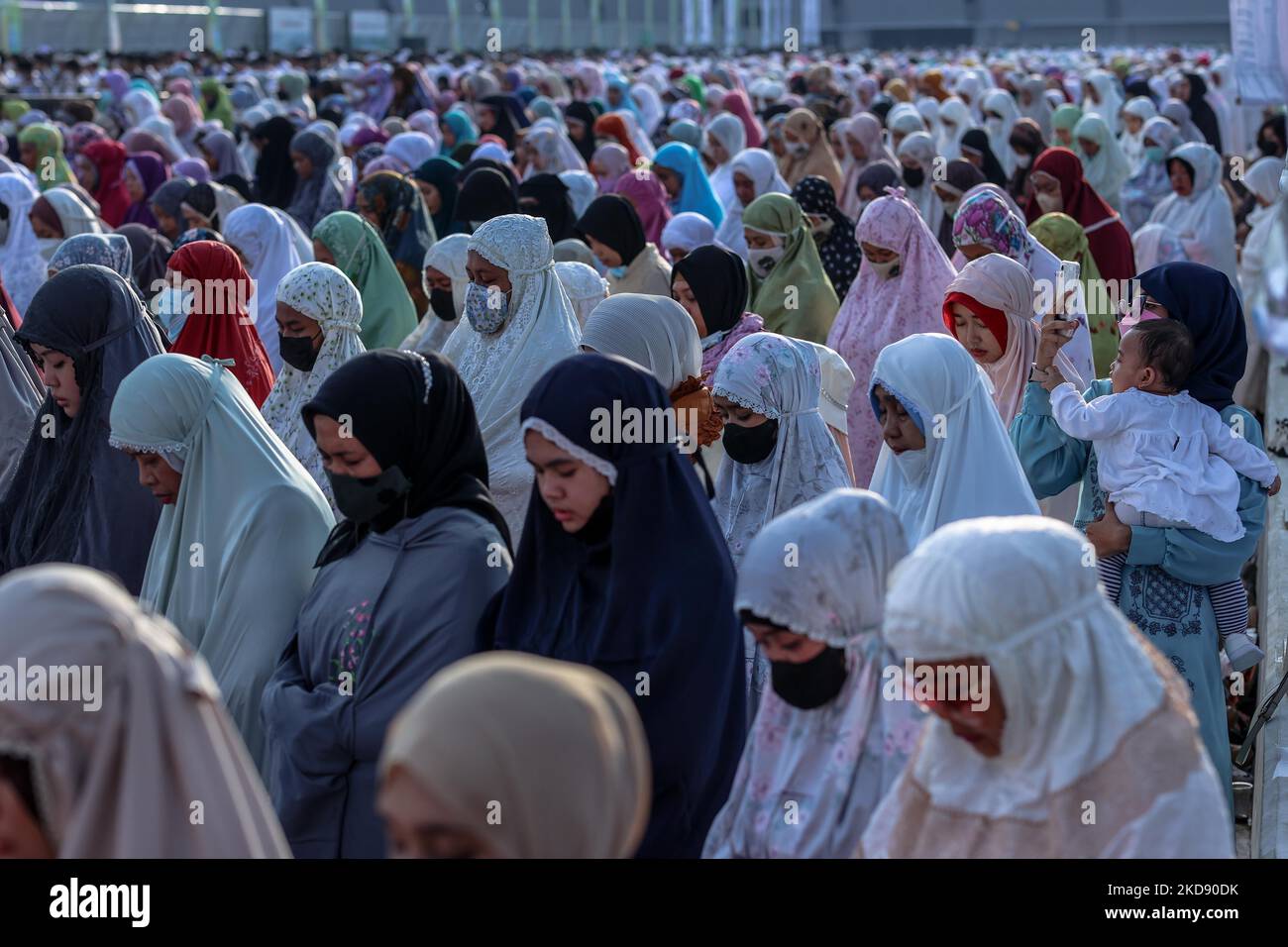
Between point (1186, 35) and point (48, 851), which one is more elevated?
point (1186, 35)

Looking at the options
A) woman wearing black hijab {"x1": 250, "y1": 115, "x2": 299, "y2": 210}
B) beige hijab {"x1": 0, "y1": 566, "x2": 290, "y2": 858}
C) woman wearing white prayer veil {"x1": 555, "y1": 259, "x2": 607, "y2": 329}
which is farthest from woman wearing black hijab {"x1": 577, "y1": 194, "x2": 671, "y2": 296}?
beige hijab {"x1": 0, "y1": 566, "x2": 290, "y2": 858}

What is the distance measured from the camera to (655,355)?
4570 mm

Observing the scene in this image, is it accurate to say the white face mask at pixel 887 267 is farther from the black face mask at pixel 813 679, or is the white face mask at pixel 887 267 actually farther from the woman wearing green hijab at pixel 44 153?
the woman wearing green hijab at pixel 44 153

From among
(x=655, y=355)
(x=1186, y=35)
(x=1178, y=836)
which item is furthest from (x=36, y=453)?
(x=1186, y=35)

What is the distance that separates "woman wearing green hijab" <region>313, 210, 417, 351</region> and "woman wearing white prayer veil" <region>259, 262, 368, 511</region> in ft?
4.82

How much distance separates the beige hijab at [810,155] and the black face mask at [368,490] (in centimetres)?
779

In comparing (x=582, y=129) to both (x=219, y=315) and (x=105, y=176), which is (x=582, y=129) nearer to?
(x=105, y=176)

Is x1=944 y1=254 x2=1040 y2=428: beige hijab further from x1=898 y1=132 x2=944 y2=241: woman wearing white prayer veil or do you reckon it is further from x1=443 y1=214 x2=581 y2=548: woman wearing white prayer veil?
x1=898 y1=132 x2=944 y2=241: woman wearing white prayer veil

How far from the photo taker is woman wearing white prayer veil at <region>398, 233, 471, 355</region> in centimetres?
623

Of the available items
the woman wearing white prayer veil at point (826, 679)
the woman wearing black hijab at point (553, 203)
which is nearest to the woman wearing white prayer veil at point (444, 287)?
the woman wearing black hijab at point (553, 203)

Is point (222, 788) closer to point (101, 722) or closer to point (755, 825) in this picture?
point (101, 722)

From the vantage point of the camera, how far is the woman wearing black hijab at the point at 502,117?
13.9m

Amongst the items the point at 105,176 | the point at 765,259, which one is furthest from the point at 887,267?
the point at 105,176

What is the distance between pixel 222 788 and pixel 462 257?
4434 mm
